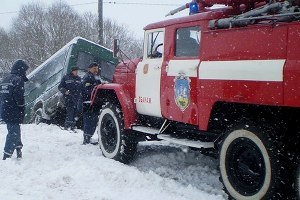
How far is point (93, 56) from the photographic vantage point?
1306 cm

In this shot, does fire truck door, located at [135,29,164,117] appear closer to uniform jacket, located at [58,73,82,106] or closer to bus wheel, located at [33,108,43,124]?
uniform jacket, located at [58,73,82,106]

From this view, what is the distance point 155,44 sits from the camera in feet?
22.9

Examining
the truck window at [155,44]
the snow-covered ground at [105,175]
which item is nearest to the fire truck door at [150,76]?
the truck window at [155,44]

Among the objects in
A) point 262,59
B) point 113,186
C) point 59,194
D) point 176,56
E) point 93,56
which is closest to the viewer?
point 262,59

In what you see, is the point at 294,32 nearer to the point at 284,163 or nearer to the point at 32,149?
the point at 284,163

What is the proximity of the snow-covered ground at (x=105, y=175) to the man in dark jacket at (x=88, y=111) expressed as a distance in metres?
0.57

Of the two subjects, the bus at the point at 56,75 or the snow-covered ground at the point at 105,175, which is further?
the bus at the point at 56,75

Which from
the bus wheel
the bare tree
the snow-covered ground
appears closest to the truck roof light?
the snow-covered ground

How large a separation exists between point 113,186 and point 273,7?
3.01 metres

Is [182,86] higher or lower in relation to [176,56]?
lower

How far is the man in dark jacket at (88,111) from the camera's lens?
29.9 feet

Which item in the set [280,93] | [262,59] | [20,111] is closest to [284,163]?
[280,93]

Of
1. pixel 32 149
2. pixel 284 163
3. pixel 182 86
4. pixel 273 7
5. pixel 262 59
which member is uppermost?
pixel 273 7

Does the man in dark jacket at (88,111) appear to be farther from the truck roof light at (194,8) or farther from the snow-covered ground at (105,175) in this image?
the truck roof light at (194,8)
